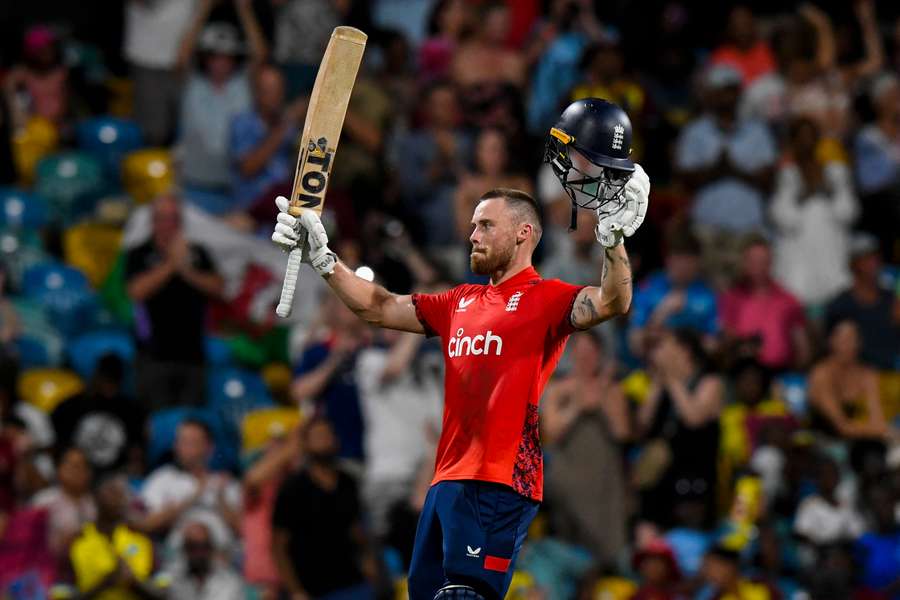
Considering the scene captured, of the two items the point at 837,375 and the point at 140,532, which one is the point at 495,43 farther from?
the point at 140,532

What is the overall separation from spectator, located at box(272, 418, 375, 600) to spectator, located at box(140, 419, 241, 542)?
0.56 meters

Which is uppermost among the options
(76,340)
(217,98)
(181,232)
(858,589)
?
(217,98)

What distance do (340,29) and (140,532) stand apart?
5463 millimetres

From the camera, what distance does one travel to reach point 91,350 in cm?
1467

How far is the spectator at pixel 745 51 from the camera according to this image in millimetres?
17969

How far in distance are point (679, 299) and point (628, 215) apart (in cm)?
769

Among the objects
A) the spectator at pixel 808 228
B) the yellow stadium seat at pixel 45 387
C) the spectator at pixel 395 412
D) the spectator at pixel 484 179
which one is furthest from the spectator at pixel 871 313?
the yellow stadium seat at pixel 45 387

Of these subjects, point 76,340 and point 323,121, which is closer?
point 323,121

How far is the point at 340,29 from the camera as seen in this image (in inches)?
346

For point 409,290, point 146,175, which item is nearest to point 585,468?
point 409,290

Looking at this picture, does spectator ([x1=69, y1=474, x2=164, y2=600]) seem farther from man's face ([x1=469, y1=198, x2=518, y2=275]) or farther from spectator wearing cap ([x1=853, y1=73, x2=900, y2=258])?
spectator wearing cap ([x1=853, y1=73, x2=900, y2=258])

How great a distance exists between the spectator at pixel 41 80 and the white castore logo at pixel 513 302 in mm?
9288

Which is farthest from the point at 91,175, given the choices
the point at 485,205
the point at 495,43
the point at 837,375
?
the point at 485,205

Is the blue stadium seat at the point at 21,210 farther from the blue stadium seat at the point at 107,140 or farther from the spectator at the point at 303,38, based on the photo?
the spectator at the point at 303,38
